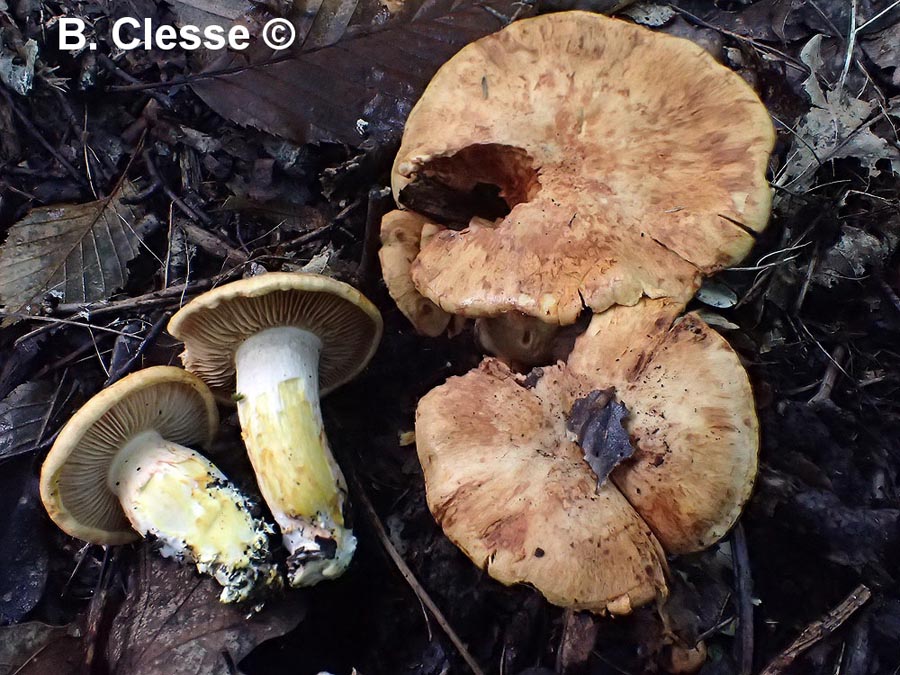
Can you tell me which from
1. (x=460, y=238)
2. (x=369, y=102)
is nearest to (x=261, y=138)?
(x=369, y=102)

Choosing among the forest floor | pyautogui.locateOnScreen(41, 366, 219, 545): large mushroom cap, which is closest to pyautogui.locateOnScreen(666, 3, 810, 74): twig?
the forest floor

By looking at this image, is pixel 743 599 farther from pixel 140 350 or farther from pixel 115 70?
pixel 115 70

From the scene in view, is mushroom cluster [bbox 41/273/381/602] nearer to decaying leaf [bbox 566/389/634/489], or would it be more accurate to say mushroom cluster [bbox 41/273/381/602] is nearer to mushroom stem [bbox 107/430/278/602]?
mushroom stem [bbox 107/430/278/602]

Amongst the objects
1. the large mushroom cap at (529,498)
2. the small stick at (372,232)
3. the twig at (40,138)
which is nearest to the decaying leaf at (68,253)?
the twig at (40,138)

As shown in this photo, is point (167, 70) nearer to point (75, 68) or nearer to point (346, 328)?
point (75, 68)

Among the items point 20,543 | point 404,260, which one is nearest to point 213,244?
point 404,260

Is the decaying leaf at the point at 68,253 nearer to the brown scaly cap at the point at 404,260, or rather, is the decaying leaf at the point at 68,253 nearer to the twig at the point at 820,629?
the brown scaly cap at the point at 404,260
